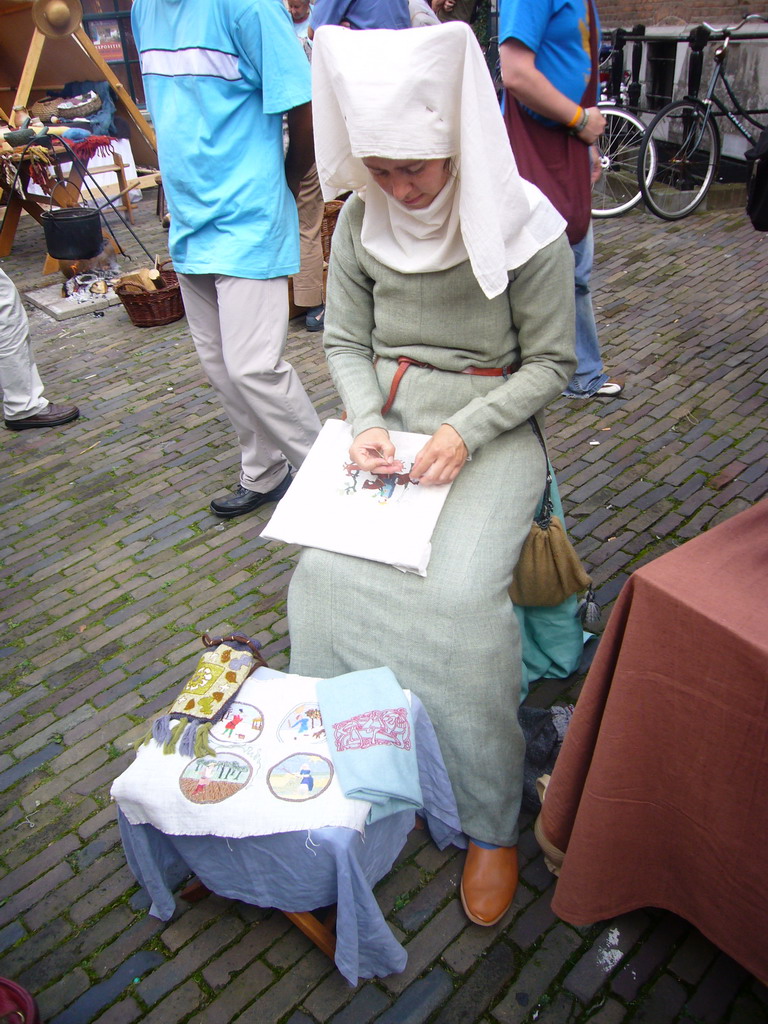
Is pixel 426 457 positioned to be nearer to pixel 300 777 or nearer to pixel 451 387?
pixel 451 387

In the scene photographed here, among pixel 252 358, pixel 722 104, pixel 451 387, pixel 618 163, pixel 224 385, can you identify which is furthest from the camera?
pixel 618 163

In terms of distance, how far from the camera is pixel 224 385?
3555mm


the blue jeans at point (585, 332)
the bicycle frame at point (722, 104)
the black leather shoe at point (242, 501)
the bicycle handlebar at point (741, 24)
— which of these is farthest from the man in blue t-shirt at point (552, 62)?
the bicycle handlebar at point (741, 24)

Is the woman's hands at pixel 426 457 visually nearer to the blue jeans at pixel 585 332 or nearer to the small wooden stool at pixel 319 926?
the small wooden stool at pixel 319 926

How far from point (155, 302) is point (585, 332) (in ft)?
11.1

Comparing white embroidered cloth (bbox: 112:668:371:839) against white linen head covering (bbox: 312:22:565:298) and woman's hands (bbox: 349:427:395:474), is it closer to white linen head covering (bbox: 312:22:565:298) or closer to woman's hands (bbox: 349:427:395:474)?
woman's hands (bbox: 349:427:395:474)

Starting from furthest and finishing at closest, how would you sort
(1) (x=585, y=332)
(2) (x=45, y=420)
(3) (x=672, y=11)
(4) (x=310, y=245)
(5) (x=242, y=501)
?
(3) (x=672, y=11), (4) (x=310, y=245), (2) (x=45, y=420), (1) (x=585, y=332), (5) (x=242, y=501)

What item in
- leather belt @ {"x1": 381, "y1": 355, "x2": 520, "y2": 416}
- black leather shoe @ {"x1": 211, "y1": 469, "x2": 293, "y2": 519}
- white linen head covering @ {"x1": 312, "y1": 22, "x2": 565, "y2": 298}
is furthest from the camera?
black leather shoe @ {"x1": 211, "y1": 469, "x2": 293, "y2": 519}

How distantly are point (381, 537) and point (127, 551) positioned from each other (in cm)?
204

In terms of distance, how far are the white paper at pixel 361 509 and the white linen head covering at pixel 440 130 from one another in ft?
1.74

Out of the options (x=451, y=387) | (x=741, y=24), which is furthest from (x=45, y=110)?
(x=451, y=387)

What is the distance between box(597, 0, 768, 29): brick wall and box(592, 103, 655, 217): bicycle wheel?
1258 mm

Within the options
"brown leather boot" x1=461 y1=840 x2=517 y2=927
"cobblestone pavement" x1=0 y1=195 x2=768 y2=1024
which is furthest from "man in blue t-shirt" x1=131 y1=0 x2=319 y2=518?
"brown leather boot" x1=461 y1=840 x2=517 y2=927

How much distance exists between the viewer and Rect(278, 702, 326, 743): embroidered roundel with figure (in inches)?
75.2
